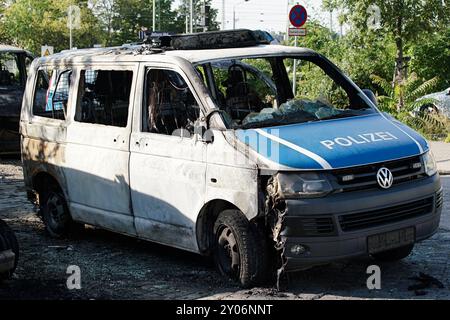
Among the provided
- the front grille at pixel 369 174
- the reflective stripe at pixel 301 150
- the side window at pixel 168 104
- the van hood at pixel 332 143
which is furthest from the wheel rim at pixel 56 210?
the front grille at pixel 369 174

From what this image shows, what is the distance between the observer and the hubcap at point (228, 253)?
6.27 meters

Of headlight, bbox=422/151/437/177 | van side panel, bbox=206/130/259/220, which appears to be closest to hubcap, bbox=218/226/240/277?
van side panel, bbox=206/130/259/220

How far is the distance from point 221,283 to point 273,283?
493 mm

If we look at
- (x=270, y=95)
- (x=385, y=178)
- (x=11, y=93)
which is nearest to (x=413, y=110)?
(x=11, y=93)

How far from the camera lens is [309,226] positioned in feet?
19.0

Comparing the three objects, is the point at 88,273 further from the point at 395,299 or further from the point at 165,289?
the point at 395,299

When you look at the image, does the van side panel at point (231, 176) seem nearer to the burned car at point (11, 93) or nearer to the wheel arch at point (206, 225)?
the wheel arch at point (206, 225)

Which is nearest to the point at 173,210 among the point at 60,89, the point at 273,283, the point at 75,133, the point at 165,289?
the point at 165,289

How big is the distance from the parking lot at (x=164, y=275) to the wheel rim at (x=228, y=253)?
5.3 inches

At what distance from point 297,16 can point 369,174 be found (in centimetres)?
952

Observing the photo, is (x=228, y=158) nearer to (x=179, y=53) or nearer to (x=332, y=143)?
(x=332, y=143)

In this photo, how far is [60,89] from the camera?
8.41m

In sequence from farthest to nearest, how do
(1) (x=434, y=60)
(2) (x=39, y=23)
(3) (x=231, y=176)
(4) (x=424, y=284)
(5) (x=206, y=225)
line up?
1. (2) (x=39, y=23)
2. (1) (x=434, y=60)
3. (5) (x=206, y=225)
4. (4) (x=424, y=284)
5. (3) (x=231, y=176)

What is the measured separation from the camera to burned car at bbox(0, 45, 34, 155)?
15.1 meters
